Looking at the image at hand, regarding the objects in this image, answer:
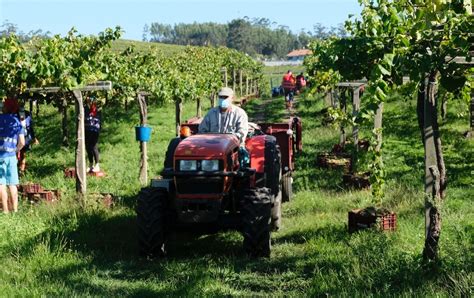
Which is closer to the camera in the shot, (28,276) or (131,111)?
(28,276)

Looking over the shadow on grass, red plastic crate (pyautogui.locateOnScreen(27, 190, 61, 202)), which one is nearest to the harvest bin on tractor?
the shadow on grass

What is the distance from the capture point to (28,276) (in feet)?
19.1

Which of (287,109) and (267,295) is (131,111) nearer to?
(287,109)

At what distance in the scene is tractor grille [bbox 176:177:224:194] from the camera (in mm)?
6863

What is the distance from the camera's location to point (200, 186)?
271 inches

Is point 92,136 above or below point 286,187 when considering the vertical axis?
above

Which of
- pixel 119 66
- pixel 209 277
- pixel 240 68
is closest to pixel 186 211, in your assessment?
pixel 209 277

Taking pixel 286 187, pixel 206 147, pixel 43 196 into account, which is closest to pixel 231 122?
pixel 206 147

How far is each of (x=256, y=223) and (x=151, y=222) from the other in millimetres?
1089

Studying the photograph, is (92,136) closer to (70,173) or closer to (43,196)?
(70,173)

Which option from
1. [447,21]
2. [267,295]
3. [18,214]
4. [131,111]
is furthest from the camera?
[131,111]

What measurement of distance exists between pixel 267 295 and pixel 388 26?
248 centimetres

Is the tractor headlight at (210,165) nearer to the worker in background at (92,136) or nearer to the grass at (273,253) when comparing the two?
the grass at (273,253)

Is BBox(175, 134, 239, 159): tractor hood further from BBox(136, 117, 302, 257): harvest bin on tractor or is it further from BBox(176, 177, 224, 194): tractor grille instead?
BBox(176, 177, 224, 194): tractor grille
